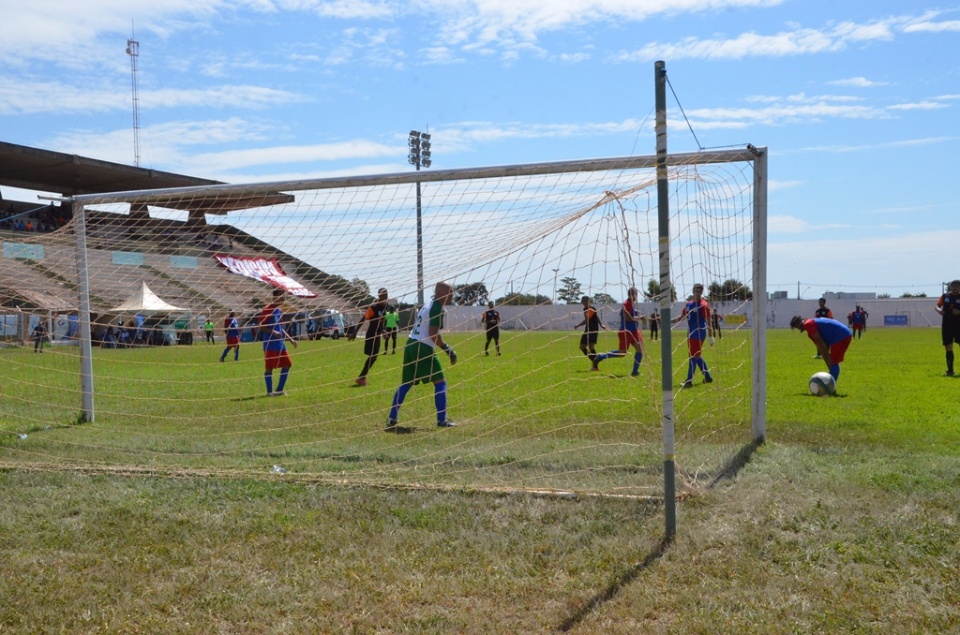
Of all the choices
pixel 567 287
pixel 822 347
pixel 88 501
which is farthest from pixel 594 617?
pixel 822 347

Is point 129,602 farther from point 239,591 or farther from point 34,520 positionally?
point 34,520

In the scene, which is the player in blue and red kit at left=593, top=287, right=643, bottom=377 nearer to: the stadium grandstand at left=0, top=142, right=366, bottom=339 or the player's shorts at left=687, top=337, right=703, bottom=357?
the player's shorts at left=687, top=337, right=703, bottom=357

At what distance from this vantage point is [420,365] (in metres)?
9.01

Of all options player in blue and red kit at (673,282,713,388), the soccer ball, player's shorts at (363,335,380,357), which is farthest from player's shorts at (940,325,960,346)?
player's shorts at (363,335,380,357)

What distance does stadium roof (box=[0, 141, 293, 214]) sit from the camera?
101ft

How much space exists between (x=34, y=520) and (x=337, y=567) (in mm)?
2423

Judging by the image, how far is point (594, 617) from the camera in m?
3.79

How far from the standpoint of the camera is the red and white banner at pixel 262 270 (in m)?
11.0

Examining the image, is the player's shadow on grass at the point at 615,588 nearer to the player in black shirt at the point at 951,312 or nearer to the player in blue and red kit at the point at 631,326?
the player in blue and red kit at the point at 631,326

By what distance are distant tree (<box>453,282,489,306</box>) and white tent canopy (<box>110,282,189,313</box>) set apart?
146 inches

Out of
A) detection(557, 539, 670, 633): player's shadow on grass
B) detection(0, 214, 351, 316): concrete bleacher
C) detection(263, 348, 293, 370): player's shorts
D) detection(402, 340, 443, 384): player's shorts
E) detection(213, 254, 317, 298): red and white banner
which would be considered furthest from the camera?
detection(263, 348, 293, 370): player's shorts

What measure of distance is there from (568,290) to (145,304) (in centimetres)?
585

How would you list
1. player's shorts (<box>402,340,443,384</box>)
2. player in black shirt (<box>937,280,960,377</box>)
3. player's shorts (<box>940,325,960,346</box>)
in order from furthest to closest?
player's shorts (<box>940,325,960,346</box>), player in black shirt (<box>937,280,960,377</box>), player's shorts (<box>402,340,443,384</box>)

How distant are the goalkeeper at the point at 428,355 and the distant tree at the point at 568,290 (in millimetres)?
1759
